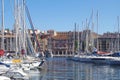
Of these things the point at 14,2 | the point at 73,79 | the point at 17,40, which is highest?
the point at 14,2

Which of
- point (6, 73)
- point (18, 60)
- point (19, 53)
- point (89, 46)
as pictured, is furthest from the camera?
point (89, 46)

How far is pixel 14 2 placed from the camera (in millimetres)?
54562

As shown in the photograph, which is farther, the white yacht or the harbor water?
the harbor water

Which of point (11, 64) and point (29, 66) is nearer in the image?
point (11, 64)

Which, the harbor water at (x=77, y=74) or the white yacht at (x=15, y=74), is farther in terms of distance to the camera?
the harbor water at (x=77, y=74)

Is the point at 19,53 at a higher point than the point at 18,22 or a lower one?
lower

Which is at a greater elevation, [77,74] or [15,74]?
[15,74]

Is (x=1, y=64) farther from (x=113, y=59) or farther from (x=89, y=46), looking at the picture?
(x=89, y=46)

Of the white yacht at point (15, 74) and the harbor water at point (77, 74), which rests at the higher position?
the white yacht at point (15, 74)

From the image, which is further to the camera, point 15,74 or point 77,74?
point 77,74

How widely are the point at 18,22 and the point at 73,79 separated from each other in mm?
13895

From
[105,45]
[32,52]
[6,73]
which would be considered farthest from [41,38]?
[6,73]

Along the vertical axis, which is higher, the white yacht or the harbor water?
the white yacht

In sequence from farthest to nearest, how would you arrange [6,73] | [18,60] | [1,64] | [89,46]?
[89,46] < [18,60] < [1,64] < [6,73]
